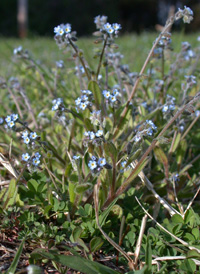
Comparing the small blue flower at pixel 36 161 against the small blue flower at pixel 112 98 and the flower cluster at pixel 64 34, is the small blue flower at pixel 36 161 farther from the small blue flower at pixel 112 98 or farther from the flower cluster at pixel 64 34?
the flower cluster at pixel 64 34

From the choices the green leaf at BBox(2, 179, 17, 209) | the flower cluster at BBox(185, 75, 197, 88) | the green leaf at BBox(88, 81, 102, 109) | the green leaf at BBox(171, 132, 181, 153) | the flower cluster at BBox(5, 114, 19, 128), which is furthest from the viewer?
the flower cluster at BBox(185, 75, 197, 88)

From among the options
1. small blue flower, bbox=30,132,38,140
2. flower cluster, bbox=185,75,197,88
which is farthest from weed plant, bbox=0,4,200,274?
flower cluster, bbox=185,75,197,88

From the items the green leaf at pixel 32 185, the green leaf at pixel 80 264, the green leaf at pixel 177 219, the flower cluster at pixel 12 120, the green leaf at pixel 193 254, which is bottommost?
the green leaf at pixel 80 264

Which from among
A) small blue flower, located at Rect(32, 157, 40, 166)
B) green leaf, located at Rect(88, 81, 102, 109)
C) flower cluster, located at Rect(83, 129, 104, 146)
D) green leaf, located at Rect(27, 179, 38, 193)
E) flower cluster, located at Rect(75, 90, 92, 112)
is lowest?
green leaf, located at Rect(27, 179, 38, 193)

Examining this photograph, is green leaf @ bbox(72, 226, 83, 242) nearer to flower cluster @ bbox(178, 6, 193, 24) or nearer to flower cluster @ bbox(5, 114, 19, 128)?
flower cluster @ bbox(5, 114, 19, 128)

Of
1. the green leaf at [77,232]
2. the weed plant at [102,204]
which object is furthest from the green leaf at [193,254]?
the green leaf at [77,232]

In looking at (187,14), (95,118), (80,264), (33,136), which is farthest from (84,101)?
(80,264)

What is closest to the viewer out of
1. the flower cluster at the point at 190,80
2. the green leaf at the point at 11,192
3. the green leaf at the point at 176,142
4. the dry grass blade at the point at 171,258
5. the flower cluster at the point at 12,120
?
the dry grass blade at the point at 171,258

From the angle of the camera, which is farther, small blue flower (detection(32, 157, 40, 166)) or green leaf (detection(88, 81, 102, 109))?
green leaf (detection(88, 81, 102, 109))
